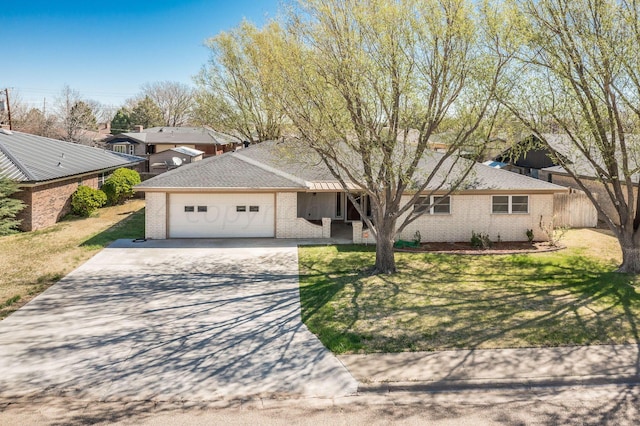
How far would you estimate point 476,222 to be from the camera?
18922 mm

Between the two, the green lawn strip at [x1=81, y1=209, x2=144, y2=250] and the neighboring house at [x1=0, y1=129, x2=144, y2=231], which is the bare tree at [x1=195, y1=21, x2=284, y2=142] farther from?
the green lawn strip at [x1=81, y1=209, x2=144, y2=250]

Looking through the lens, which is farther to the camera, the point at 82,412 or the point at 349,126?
the point at 349,126

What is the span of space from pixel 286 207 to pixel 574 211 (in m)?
13.1

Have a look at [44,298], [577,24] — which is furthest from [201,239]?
[577,24]

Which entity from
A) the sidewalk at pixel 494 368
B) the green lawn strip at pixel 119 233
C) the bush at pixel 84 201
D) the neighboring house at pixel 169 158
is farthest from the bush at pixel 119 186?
the sidewalk at pixel 494 368

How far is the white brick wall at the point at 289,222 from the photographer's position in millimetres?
19234

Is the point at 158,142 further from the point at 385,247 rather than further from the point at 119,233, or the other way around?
the point at 385,247

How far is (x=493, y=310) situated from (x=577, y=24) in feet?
27.1

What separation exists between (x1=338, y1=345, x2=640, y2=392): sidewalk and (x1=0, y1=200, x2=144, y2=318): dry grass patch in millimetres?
8234

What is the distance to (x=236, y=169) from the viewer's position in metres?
20.8

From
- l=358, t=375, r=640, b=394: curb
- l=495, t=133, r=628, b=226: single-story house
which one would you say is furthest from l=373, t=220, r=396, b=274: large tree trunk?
l=495, t=133, r=628, b=226: single-story house

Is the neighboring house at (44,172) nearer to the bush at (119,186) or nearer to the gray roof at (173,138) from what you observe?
the bush at (119,186)

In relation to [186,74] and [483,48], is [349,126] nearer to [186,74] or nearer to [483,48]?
[483,48]

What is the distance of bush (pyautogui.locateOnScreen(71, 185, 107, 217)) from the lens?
2319 cm
